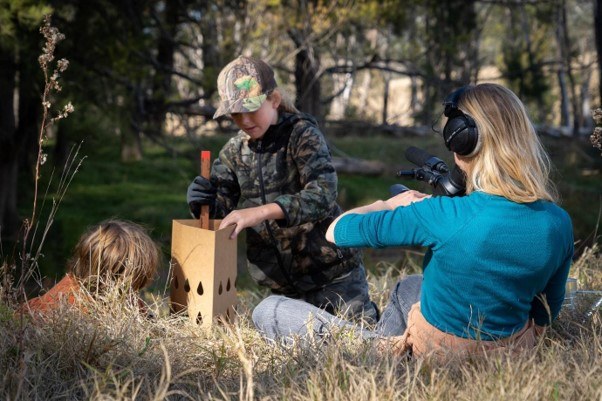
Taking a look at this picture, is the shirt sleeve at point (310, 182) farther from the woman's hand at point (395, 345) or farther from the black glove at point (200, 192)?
the woman's hand at point (395, 345)

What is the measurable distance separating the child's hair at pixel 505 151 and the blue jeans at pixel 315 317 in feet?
3.02

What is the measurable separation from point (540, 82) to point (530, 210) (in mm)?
16824

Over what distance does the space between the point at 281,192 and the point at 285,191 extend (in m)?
0.02

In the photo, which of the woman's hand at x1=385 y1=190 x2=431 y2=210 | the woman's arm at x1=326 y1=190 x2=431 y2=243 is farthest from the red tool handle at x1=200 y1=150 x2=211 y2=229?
the woman's hand at x1=385 y1=190 x2=431 y2=210

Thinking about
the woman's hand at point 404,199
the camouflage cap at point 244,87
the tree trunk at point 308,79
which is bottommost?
the woman's hand at point 404,199

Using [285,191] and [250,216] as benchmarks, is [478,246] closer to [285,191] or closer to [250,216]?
[250,216]

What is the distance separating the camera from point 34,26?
8188 mm

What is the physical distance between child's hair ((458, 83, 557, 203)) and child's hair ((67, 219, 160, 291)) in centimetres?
163

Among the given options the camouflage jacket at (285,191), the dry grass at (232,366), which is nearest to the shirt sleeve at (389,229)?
the dry grass at (232,366)

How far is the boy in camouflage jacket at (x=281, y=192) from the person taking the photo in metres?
4.04

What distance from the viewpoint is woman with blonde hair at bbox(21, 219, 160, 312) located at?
13.1ft

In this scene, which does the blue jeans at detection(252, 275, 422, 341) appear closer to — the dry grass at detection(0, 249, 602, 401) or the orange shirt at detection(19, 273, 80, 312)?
the dry grass at detection(0, 249, 602, 401)

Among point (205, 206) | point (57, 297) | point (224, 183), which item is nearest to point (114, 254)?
point (57, 297)

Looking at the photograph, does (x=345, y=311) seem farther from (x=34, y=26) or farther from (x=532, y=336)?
(x=34, y=26)
